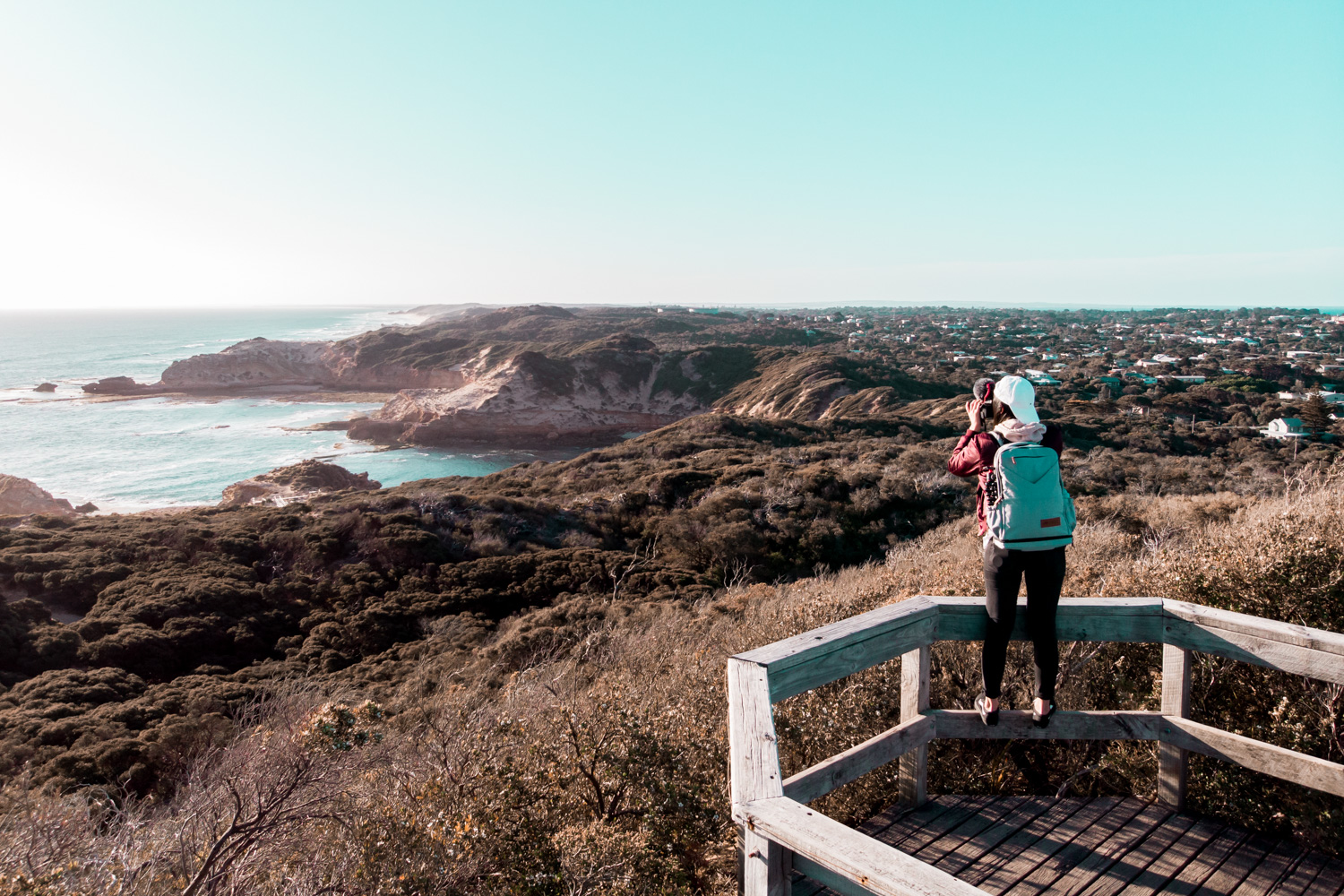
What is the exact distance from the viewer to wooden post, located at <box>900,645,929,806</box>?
108 inches

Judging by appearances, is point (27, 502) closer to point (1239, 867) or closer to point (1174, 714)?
point (1174, 714)

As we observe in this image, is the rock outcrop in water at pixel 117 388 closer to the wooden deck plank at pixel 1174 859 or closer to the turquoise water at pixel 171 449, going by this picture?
the turquoise water at pixel 171 449

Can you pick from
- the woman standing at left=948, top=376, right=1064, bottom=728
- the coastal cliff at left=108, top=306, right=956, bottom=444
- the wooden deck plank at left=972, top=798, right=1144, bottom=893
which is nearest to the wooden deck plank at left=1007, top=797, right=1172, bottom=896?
the wooden deck plank at left=972, top=798, right=1144, bottom=893

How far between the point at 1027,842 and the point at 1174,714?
78cm

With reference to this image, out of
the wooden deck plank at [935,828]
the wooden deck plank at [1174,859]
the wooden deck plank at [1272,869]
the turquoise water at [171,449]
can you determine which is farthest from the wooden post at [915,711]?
the turquoise water at [171,449]

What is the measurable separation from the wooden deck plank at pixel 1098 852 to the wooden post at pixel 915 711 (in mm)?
496

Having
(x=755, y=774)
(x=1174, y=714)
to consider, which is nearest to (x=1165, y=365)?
(x=1174, y=714)

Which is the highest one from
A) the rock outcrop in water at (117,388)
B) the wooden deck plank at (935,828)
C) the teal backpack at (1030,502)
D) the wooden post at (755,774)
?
the teal backpack at (1030,502)

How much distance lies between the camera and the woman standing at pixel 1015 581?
2664 millimetres

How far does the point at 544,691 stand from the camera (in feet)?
22.1

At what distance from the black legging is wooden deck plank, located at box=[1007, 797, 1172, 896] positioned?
1.56ft

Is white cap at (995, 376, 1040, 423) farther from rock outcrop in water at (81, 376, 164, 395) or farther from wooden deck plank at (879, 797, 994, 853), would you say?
rock outcrop in water at (81, 376, 164, 395)

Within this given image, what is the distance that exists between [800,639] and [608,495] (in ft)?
70.8

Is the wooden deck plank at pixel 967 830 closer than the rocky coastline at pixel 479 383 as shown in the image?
Yes
